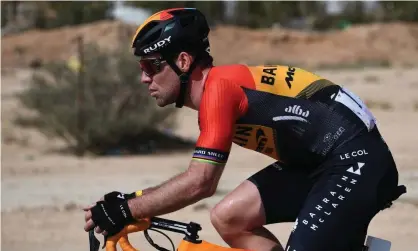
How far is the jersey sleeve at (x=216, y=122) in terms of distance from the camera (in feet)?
12.0

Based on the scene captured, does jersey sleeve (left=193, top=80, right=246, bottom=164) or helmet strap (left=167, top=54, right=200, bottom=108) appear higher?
helmet strap (left=167, top=54, right=200, bottom=108)

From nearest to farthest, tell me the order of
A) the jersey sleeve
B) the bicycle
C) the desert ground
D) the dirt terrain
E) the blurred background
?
the jersey sleeve
the bicycle
the desert ground
the blurred background
the dirt terrain

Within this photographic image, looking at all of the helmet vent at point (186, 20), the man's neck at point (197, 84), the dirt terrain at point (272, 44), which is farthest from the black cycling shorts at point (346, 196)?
the dirt terrain at point (272, 44)

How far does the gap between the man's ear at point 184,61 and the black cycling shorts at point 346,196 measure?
2.54 feet

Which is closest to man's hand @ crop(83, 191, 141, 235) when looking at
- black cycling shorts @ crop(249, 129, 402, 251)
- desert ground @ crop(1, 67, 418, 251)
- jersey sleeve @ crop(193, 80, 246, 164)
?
jersey sleeve @ crop(193, 80, 246, 164)

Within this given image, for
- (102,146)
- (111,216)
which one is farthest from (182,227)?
(102,146)

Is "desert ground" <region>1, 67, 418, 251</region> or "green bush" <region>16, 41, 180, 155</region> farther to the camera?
"green bush" <region>16, 41, 180, 155</region>

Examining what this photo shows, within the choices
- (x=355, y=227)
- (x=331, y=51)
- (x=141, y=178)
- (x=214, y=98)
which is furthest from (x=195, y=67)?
(x=331, y=51)

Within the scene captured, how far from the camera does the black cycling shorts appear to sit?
146 inches

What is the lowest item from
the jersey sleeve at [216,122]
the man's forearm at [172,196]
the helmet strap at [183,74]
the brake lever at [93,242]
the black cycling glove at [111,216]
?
the brake lever at [93,242]

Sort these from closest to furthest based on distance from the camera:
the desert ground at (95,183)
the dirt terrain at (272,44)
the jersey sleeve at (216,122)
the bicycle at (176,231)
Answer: the jersey sleeve at (216,122) → the bicycle at (176,231) → the desert ground at (95,183) → the dirt terrain at (272,44)

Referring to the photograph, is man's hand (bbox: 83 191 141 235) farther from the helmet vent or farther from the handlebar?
the helmet vent

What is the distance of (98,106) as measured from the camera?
48.4 feet

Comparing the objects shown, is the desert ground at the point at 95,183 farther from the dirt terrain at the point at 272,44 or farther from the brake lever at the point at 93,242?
the dirt terrain at the point at 272,44
